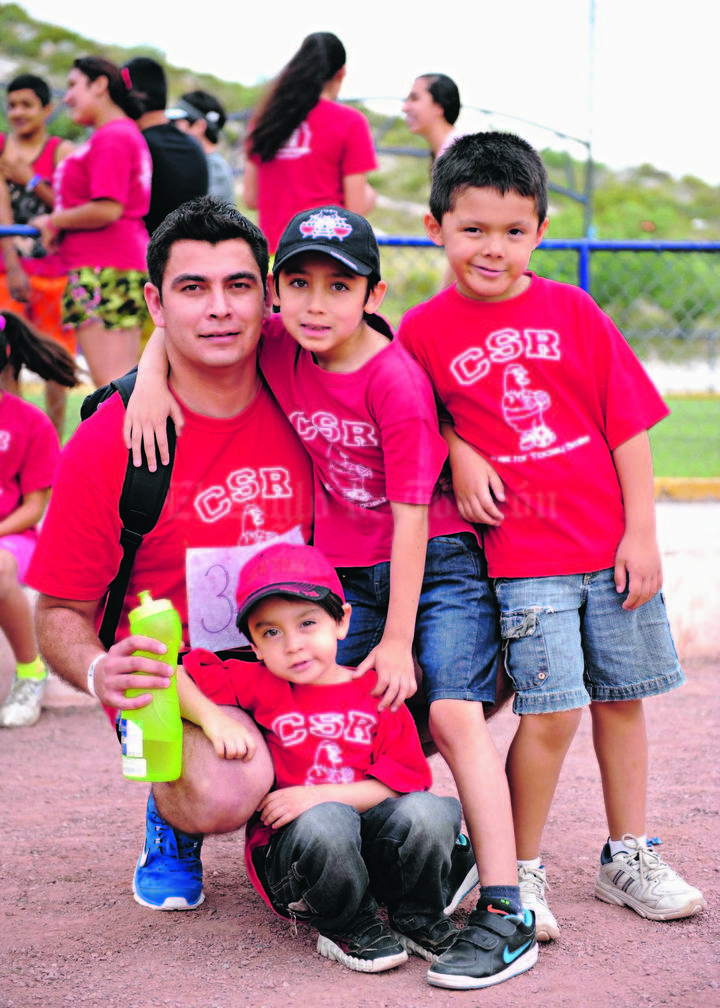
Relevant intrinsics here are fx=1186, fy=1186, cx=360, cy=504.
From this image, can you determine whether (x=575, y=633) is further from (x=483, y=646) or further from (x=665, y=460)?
(x=665, y=460)

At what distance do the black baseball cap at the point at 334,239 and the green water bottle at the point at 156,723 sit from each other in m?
0.89

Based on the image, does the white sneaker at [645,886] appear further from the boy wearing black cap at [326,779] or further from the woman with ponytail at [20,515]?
the woman with ponytail at [20,515]

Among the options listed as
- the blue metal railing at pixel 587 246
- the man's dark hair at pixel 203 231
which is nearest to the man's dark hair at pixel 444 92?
the blue metal railing at pixel 587 246

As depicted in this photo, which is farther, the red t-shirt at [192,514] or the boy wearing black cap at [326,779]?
the red t-shirt at [192,514]

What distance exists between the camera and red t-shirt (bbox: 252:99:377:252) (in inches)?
Answer: 217

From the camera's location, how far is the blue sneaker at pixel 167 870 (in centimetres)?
289

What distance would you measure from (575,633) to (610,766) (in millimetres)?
387

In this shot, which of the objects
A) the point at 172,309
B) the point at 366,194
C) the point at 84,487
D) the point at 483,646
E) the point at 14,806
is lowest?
the point at 14,806

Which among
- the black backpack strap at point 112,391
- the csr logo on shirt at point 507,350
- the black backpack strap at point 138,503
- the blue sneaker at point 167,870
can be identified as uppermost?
the csr logo on shirt at point 507,350

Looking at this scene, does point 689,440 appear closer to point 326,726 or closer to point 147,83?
point 147,83

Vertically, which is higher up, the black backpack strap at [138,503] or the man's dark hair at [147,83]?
the man's dark hair at [147,83]

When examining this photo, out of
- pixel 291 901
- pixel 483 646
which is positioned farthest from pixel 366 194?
pixel 291 901

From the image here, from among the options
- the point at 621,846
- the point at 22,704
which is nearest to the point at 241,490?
the point at 621,846

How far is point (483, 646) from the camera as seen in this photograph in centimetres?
282
